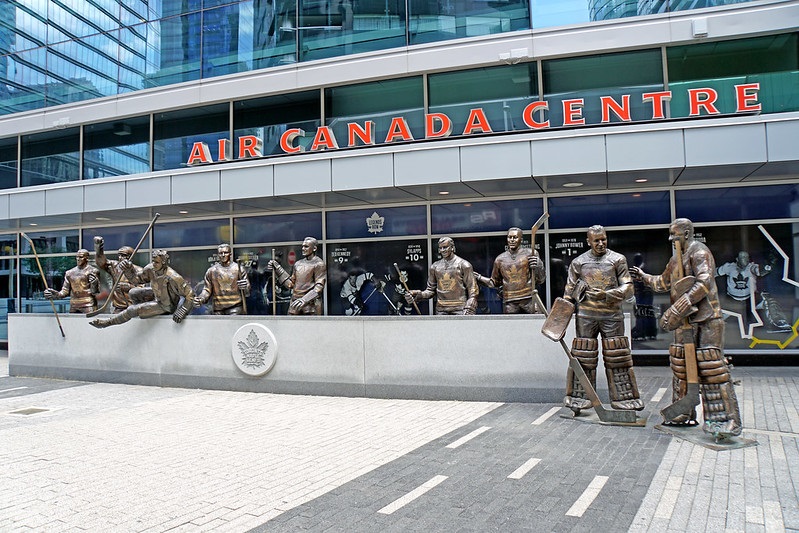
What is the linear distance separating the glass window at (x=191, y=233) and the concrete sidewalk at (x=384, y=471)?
23.9ft

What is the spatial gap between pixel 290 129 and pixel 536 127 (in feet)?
17.5

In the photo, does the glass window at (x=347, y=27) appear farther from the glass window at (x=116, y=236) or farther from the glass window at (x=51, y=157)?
the glass window at (x=51, y=157)

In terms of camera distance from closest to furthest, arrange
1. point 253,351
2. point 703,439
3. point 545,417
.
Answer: point 703,439 < point 545,417 < point 253,351

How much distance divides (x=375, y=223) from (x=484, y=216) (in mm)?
2464

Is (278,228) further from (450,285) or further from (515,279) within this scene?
(515,279)

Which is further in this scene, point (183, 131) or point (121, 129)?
point (121, 129)

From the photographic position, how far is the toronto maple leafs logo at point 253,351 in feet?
29.9

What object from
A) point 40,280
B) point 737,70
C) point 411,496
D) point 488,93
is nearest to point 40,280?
point 40,280

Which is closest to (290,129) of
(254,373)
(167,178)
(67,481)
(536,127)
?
(167,178)

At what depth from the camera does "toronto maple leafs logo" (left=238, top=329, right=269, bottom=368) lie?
9109 millimetres

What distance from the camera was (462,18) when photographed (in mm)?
12586

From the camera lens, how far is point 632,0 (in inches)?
463

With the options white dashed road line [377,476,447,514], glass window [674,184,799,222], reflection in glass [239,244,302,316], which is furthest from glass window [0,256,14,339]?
glass window [674,184,799,222]

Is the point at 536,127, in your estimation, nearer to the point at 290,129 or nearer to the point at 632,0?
the point at 632,0
